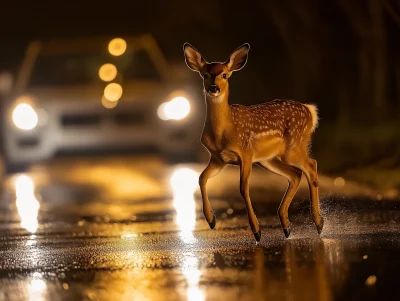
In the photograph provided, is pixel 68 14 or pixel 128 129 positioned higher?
pixel 68 14

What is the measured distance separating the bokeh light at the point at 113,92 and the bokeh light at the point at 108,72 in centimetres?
23

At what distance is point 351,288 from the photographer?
9.34m

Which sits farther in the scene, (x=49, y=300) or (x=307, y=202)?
(x=307, y=202)

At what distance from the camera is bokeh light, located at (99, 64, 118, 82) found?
22438 millimetres

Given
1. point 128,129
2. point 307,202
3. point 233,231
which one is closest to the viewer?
point 233,231

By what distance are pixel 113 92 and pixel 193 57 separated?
11.0 meters

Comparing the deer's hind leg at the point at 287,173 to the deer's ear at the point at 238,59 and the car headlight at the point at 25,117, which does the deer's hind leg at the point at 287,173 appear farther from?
the car headlight at the point at 25,117

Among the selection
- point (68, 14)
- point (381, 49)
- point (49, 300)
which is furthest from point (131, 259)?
point (68, 14)

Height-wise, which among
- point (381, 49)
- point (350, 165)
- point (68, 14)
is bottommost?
point (350, 165)

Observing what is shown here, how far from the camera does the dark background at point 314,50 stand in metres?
23.4

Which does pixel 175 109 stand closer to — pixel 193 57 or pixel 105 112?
pixel 105 112

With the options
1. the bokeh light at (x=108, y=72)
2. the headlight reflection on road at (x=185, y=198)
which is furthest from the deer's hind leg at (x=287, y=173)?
the bokeh light at (x=108, y=72)

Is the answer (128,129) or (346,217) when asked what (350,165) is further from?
(346,217)

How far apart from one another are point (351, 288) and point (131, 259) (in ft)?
7.51
